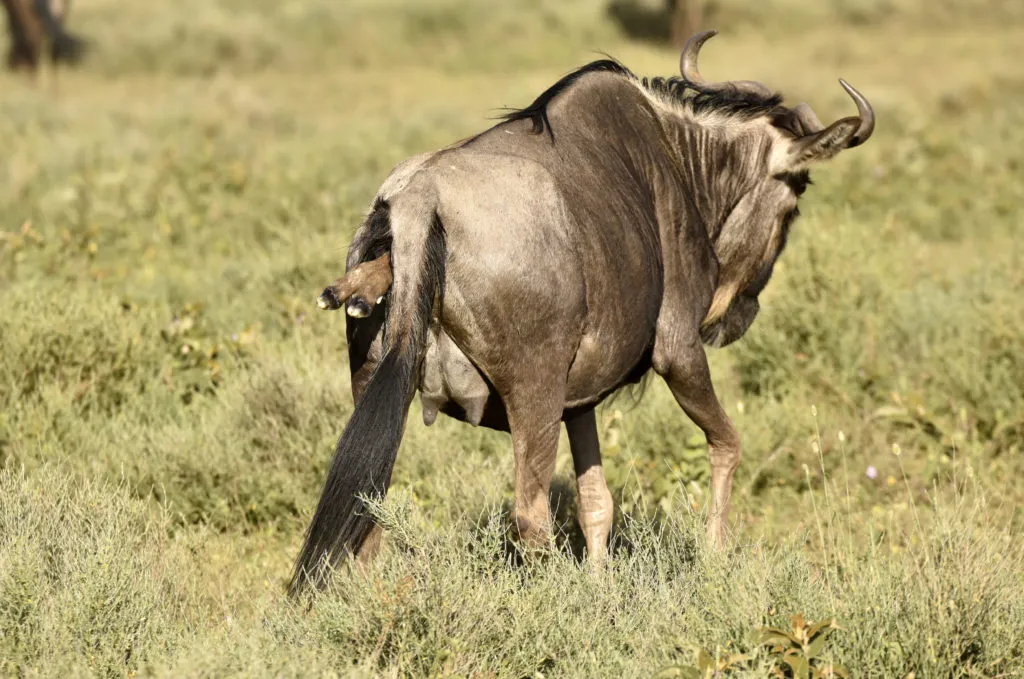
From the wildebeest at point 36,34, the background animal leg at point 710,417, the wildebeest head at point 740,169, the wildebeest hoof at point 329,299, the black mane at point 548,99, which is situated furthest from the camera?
the wildebeest at point 36,34

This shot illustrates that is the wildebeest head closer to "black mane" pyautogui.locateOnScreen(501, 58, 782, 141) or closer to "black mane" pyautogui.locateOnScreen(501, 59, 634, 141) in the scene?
"black mane" pyautogui.locateOnScreen(501, 58, 782, 141)

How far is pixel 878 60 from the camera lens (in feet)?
80.2

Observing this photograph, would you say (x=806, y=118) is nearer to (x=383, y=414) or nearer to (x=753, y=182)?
(x=753, y=182)

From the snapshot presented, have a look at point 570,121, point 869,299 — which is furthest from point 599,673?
point 869,299

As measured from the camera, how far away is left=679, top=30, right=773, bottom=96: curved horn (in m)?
5.04

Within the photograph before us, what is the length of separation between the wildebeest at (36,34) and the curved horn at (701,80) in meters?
19.3

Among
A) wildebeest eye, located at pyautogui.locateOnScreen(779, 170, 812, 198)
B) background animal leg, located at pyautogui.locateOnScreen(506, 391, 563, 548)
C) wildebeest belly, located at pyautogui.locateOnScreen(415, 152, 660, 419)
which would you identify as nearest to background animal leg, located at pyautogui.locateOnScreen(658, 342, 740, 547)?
wildebeest belly, located at pyautogui.locateOnScreen(415, 152, 660, 419)

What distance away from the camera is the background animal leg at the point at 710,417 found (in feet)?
14.6

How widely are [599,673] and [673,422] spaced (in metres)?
2.78

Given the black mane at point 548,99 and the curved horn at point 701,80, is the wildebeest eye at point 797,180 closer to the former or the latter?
the curved horn at point 701,80

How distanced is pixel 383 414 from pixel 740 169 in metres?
1.93

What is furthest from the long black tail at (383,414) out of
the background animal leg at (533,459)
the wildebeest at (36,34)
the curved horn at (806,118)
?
the wildebeest at (36,34)

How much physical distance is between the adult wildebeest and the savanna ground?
0.25m

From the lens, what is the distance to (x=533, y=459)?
3.99 metres
